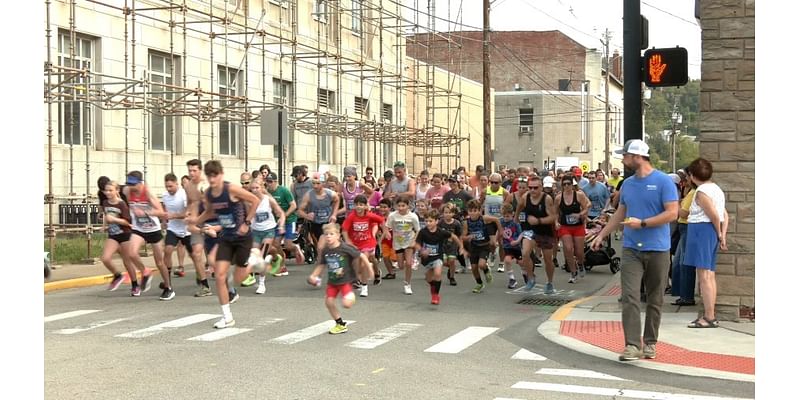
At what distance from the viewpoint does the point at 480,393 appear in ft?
25.4

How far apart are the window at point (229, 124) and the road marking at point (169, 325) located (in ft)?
51.3

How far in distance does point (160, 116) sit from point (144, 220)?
11228 millimetres

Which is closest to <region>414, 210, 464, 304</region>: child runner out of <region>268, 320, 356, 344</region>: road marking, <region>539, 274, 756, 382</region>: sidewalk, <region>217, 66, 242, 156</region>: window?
<region>539, 274, 756, 382</region>: sidewalk

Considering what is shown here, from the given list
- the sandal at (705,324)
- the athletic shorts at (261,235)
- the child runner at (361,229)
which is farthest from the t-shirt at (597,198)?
the sandal at (705,324)

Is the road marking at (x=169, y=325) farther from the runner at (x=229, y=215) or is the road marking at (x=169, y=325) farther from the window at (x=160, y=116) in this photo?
the window at (x=160, y=116)

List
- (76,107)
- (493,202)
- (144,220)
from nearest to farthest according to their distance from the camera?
(144,220), (493,202), (76,107)

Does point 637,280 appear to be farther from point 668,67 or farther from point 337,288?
point 337,288

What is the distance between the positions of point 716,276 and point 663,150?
104 m

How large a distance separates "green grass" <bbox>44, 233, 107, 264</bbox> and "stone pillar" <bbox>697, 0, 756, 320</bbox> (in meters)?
12.2

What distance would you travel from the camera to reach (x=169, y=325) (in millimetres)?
11438

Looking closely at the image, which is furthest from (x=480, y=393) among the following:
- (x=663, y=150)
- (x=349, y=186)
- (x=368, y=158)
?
(x=663, y=150)

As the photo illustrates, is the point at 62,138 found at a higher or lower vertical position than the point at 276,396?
higher

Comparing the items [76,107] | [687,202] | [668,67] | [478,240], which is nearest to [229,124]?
[76,107]

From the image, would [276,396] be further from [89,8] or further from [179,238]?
[89,8]
